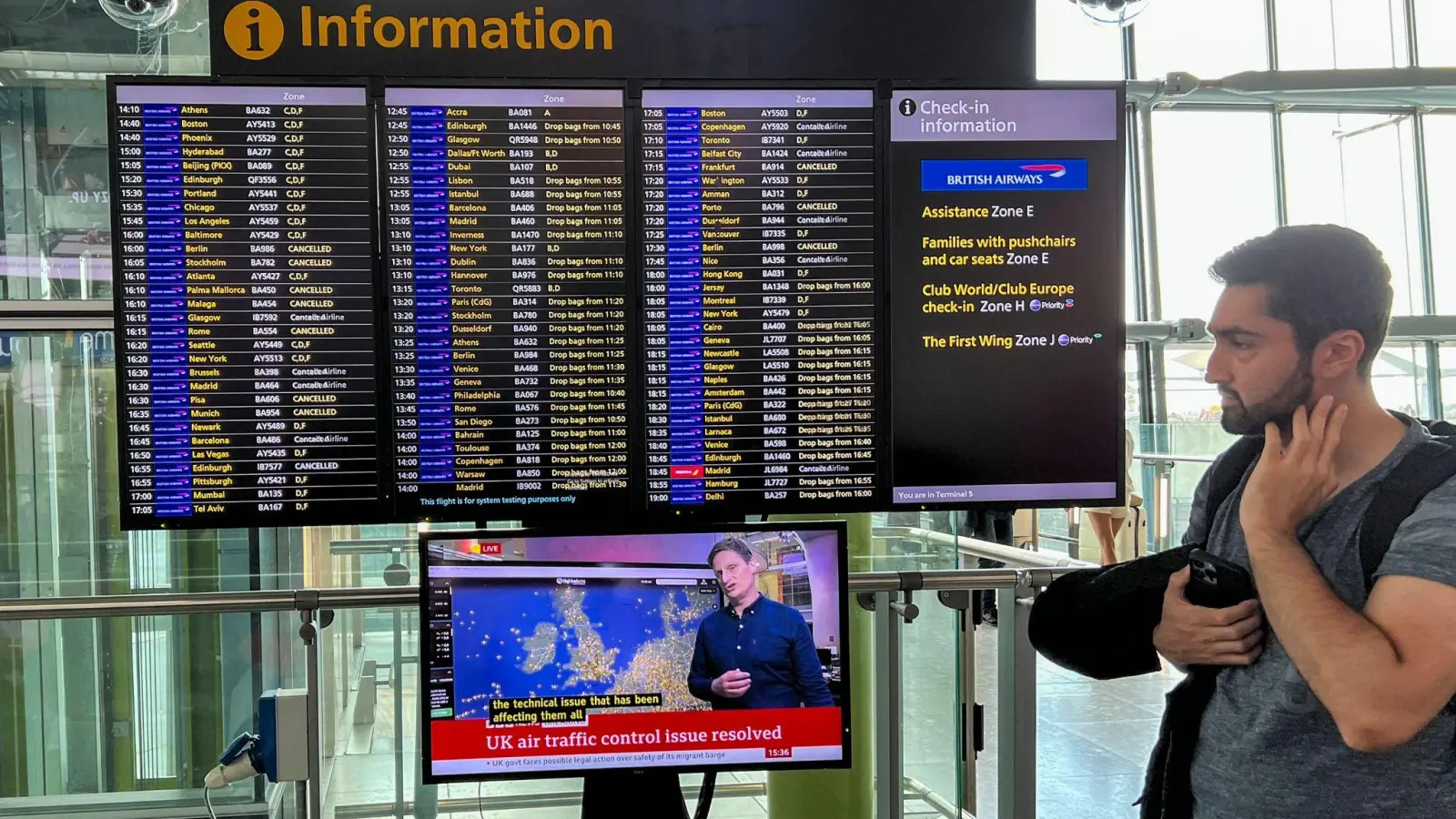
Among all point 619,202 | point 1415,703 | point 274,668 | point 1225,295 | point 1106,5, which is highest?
point 1106,5

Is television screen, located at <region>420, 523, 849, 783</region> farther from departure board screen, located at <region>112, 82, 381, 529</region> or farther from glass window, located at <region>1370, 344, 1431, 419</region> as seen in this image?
glass window, located at <region>1370, 344, 1431, 419</region>

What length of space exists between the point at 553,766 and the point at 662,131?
125 centimetres

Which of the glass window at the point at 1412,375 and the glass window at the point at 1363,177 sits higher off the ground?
the glass window at the point at 1363,177

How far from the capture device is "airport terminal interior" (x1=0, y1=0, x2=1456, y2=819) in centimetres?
204

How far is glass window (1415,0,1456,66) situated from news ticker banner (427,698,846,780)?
10.5m

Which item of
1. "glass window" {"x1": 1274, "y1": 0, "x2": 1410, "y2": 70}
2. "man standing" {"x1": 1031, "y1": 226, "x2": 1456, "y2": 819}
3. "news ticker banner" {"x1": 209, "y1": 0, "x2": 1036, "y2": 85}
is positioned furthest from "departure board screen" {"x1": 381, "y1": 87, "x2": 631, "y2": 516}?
"glass window" {"x1": 1274, "y1": 0, "x2": 1410, "y2": 70}

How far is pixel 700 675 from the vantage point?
6.59 ft

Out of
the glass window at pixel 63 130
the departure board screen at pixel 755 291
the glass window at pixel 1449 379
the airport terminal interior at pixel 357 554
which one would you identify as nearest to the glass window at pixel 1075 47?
the airport terminal interior at pixel 357 554

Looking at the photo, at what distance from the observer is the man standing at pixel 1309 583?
4.84 feet

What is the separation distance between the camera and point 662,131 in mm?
2076

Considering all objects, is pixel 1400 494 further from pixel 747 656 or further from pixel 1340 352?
pixel 747 656

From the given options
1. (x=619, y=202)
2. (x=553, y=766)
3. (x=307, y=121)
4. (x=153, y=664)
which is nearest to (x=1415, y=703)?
(x=553, y=766)

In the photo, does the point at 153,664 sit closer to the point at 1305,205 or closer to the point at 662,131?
the point at 662,131

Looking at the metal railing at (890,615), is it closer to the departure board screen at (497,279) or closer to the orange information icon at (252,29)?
the departure board screen at (497,279)
